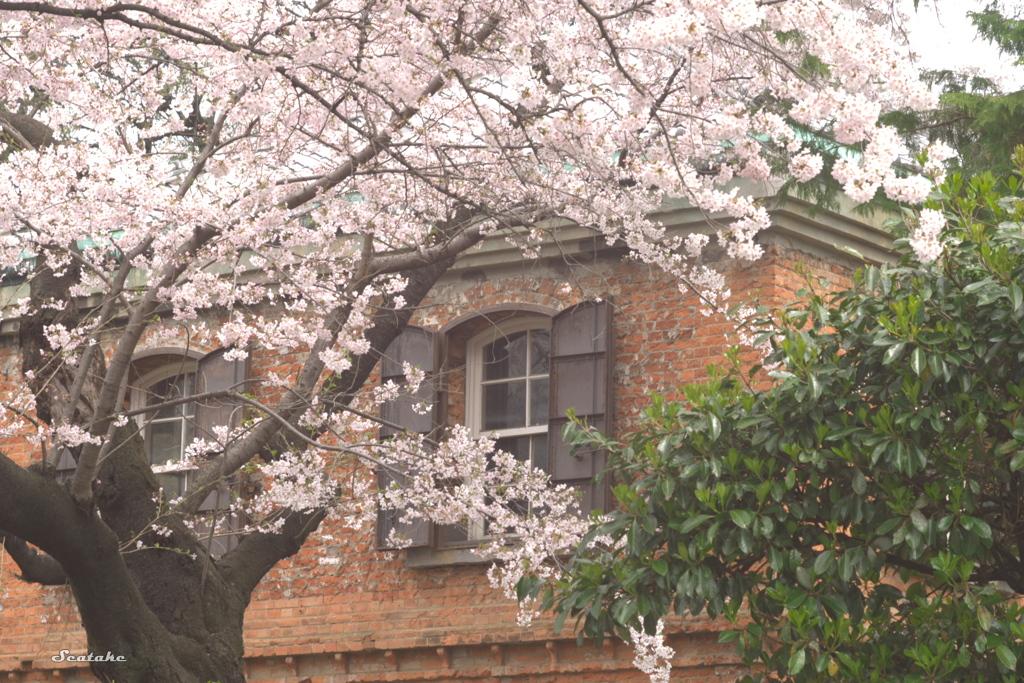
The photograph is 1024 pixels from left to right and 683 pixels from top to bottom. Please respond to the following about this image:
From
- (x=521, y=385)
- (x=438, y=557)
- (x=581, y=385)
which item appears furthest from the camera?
(x=521, y=385)

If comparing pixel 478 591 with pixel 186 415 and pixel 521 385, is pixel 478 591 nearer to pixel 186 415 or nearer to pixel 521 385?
pixel 521 385

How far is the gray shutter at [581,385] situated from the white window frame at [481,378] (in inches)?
20.1

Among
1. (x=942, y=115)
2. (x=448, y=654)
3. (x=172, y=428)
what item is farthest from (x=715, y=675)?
(x=172, y=428)

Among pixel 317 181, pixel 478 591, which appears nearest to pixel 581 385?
pixel 478 591

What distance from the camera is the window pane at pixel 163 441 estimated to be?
1253 centimetres

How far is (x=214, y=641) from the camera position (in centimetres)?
760

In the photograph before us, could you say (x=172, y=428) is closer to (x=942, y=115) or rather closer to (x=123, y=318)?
(x=123, y=318)

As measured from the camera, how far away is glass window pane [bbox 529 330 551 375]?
10.8 m

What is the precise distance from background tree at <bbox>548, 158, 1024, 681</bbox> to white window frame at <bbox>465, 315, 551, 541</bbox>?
15.2 feet

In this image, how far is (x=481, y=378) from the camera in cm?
1108

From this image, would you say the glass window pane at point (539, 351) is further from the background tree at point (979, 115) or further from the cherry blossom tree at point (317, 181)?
the background tree at point (979, 115)

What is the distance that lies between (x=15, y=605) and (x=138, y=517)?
576cm

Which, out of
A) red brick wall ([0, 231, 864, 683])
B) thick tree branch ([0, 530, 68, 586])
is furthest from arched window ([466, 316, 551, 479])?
thick tree branch ([0, 530, 68, 586])

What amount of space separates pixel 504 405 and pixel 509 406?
54 mm
